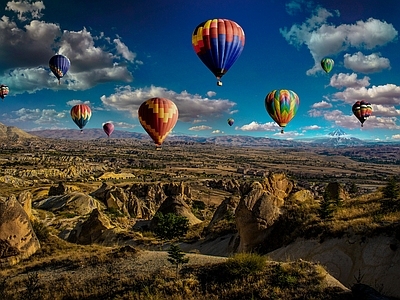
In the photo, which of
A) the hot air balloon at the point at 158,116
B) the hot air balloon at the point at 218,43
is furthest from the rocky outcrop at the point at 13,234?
the hot air balloon at the point at 218,43

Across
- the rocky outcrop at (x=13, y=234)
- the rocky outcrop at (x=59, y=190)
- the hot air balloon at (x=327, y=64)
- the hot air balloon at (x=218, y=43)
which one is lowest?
the rocky outcrop at (x=59, y=190)

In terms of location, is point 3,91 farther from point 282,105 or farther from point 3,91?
point 282,105

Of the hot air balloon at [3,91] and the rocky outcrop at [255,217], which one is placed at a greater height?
the hot air balloon at [3,91]

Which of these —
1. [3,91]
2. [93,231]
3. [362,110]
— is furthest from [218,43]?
[3,91]

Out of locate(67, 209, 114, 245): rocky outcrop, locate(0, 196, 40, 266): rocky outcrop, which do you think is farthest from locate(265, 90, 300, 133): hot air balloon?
locate(0, 196, 40, 266): rocky outcrop

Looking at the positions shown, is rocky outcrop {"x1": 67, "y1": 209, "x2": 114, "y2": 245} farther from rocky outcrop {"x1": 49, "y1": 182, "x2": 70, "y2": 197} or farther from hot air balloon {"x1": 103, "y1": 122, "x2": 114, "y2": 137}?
hot air balloon {"x1": 103, "y1": 122, "x2": 114, "y2": 137}

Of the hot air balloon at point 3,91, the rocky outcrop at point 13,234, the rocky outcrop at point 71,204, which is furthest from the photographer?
the hot air balloon at point 3,91

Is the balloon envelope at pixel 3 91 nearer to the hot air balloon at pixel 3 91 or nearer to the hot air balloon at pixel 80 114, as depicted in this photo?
the hot air balloon at pixel 3 91
